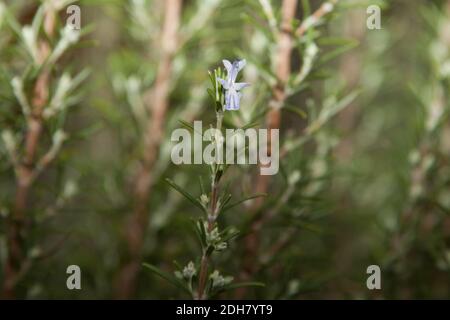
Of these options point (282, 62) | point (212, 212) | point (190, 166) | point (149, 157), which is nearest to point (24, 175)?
point (149, 157)

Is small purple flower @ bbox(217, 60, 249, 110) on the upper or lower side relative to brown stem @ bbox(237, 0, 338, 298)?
lower

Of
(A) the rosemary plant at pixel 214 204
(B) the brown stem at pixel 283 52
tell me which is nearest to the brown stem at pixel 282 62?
(B) the brown stem at pixel 283 52

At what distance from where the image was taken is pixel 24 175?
1040 mm

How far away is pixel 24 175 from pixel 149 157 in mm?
319

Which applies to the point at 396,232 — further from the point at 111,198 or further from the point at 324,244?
the point at 111,198

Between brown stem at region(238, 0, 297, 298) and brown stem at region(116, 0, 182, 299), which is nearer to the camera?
brown stem at region(238, 0, 297, 298)

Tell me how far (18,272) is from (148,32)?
0.71 m

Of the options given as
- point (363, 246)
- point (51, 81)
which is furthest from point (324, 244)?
point (51, 81)

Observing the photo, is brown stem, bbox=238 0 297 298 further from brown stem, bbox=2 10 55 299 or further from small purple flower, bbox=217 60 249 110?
brown stem, bbox=2 10 55 299

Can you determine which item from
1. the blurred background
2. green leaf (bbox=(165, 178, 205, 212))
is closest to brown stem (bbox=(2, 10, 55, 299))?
the blurred background

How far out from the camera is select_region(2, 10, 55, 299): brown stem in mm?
1022

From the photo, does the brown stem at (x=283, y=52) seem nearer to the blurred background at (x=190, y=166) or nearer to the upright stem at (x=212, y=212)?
the blurred background at (x=190, y=166)

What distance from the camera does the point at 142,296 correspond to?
122 cm

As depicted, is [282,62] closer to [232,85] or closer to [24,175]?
[232,85]
